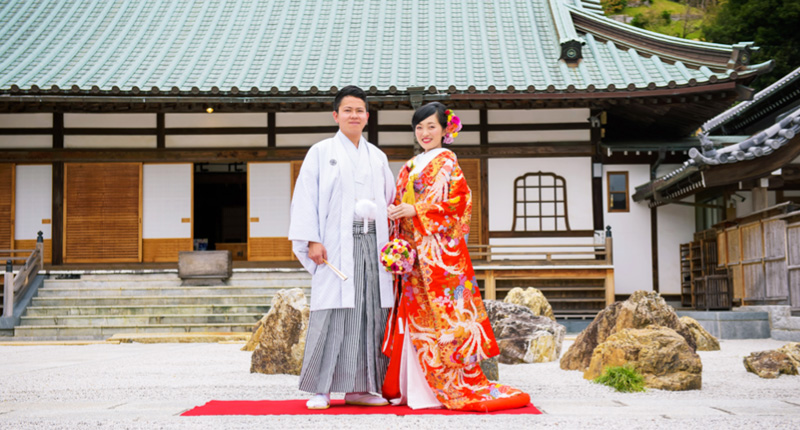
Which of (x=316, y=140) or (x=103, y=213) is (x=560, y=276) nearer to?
(x=316, y=140)

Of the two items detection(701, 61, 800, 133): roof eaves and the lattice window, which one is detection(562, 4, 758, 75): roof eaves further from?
the lattice window

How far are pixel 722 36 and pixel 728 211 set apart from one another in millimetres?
21505

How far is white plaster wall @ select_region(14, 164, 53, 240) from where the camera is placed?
12883 mm

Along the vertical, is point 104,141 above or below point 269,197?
above

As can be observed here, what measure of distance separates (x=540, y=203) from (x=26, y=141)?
8.51m

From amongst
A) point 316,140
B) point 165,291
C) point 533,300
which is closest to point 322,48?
point 316,140

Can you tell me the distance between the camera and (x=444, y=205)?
4121 millimetres

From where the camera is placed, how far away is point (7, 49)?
1359cm

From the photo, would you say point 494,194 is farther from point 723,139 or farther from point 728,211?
point 723,139

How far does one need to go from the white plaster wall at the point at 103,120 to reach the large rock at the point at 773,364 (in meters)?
10.3

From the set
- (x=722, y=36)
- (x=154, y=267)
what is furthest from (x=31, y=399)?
(x=722, y=36)

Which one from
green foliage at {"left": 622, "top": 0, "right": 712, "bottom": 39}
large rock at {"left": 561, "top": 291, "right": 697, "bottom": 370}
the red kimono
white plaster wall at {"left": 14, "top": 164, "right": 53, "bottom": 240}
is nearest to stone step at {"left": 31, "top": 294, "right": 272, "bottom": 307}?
white plaster wall at {"left": 14, "top": 164, "right": 53, "bottom": 240}

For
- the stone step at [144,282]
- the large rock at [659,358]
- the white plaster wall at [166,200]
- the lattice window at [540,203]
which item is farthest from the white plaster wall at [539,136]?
the large rock at [659,358]

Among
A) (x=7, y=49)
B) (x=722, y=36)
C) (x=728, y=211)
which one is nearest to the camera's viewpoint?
(x=728, y=211)
